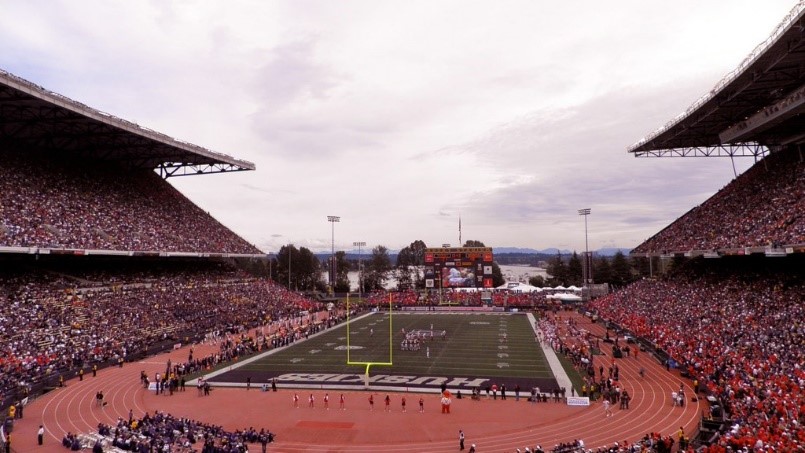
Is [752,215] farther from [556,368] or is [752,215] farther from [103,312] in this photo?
[103,312]

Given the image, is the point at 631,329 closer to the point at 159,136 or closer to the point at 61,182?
the point at 159,136

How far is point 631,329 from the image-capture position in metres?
37.0

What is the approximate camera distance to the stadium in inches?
742

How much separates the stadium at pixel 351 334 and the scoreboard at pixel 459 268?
8406 mm

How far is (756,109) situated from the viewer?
33.0 meters

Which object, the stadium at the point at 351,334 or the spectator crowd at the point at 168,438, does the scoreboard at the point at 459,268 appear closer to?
the stadium at the point at 351,334

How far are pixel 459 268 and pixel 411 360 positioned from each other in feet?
98.1

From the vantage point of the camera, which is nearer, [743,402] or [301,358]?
[743,402]

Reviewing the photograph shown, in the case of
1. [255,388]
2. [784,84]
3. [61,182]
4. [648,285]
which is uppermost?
[784,84]

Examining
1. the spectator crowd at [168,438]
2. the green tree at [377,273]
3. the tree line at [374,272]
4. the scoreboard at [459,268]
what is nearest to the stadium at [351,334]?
the spectator crowd at [168,438]

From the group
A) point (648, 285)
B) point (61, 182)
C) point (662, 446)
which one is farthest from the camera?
point (648, 285)

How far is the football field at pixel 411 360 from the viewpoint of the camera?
26438 millimetres

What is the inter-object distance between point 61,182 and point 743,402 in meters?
44.1

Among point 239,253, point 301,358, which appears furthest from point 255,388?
point 239,253
